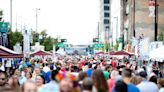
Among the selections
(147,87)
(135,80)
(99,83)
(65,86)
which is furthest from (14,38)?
(65,86)

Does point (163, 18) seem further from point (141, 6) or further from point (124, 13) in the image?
point (124, 13)

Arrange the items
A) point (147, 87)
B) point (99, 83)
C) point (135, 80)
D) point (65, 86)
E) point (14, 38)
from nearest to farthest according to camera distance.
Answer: point (65, 86) < point (99, 83) < point (147, 87) < point (135, 80) < point (14, 38)

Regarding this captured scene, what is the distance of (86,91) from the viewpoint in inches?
344

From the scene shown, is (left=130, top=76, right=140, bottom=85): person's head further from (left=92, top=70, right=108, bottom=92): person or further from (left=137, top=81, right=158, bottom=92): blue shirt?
(left=92, top=70, right=108, bottom=92): person

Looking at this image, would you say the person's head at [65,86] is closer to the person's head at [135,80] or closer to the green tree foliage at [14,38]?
the person's head at [135,80]

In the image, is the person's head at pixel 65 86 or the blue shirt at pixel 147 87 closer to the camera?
the person's head at pixel 65 86

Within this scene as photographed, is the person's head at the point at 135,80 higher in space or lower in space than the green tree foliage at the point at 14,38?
lower

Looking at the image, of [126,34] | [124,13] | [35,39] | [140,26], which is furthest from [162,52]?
[35,39]

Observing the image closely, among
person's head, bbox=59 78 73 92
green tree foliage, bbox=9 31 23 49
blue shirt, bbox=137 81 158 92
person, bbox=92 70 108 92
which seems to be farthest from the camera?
green tree foliage, bbox=9 31 23 49

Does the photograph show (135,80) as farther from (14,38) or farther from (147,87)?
(14,38)

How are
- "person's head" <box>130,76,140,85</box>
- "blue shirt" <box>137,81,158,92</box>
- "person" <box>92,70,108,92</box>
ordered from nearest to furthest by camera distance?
"person" <box>92,70,108,92</box> < "blue shirt" <box>137,81,158,92</box> < "person's head" <box>130,76,140,85</box>

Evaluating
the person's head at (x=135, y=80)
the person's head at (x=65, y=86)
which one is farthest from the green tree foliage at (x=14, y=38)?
the person's head at (x=65, y=86)

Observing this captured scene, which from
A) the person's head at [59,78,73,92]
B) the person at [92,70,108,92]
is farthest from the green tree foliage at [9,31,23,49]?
the person's head at [59,78,73,92]

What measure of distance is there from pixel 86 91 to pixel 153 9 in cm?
3475
